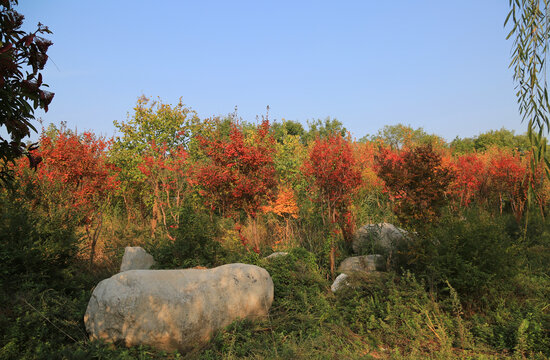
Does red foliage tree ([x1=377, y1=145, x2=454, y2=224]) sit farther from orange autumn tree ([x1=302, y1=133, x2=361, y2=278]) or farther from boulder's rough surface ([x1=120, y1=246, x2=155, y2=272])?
boulder's rough surface ([x1=120, y1=246, x2=155, y2=272])

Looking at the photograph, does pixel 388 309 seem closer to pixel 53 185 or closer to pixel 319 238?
pixel 319 238

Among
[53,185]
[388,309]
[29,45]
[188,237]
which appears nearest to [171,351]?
[188,237]

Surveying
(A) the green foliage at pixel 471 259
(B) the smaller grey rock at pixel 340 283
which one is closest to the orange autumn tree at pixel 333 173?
(B) the smaller grey rock at pixel 340 283

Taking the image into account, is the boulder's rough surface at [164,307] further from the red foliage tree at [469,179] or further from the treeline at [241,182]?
the red foliage tree at [469,179]

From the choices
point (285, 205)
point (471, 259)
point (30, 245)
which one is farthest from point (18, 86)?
point (285, 205)

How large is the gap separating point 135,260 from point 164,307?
2.82 m

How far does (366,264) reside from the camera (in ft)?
24.8

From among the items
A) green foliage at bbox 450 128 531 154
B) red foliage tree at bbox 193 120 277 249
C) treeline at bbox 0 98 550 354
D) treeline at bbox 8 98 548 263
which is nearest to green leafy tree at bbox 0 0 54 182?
treeline at bbox 0 98 550 354

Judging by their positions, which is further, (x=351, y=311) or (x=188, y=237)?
(x=188, y=237)

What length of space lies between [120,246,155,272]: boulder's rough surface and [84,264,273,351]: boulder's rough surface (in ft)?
7.76

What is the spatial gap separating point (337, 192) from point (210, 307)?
4.05m

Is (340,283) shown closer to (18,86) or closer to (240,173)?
(240,173)

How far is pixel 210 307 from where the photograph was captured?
4.89 m

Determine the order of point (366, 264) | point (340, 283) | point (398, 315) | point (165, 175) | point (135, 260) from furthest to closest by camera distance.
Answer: point (165, 175)
point (366, 264)
point (135, 260)
point (340, 283)
point (398, 315)
